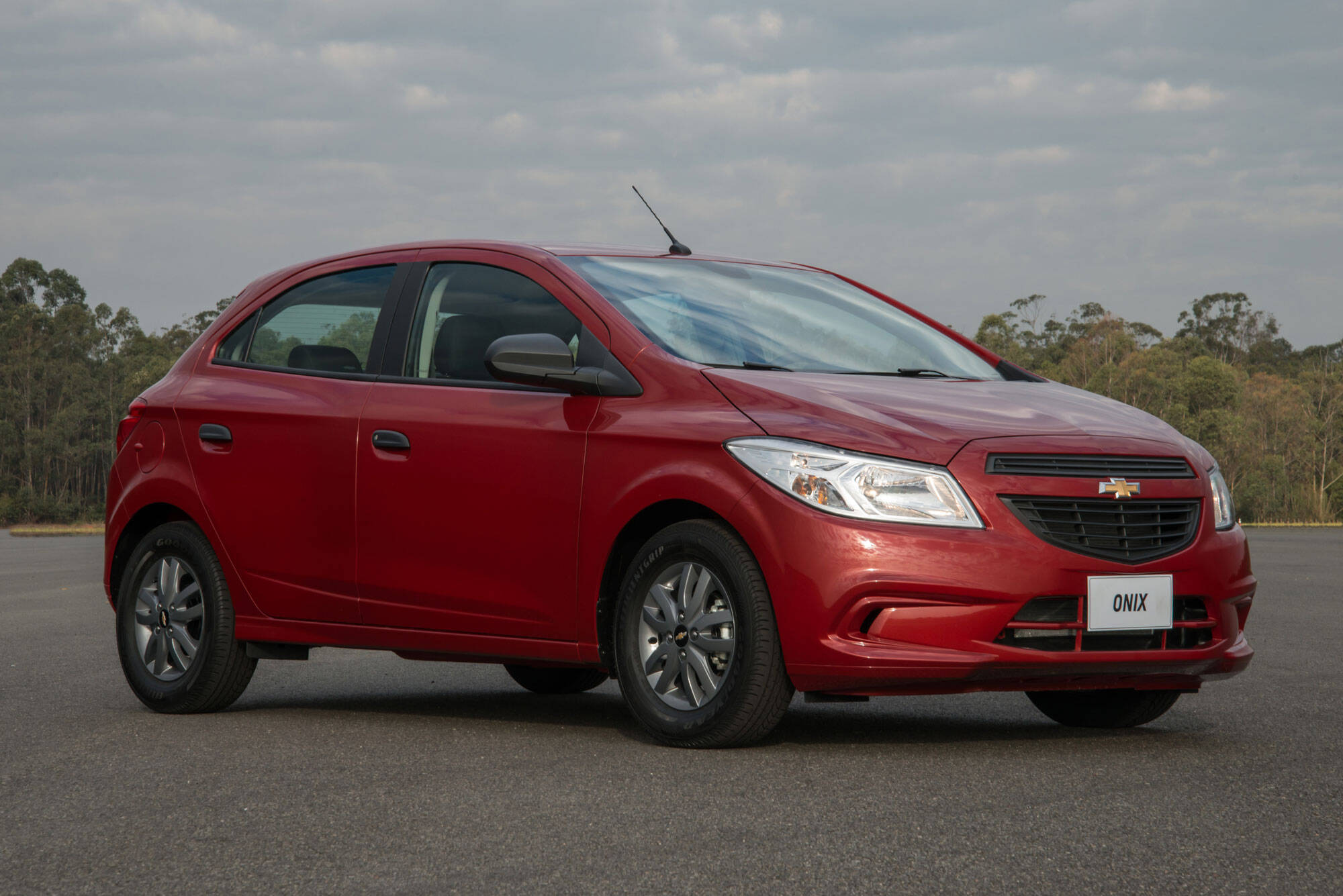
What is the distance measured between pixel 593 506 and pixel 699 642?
0.65m

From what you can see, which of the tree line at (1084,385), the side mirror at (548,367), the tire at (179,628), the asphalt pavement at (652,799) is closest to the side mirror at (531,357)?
the side mirror at (548,367)

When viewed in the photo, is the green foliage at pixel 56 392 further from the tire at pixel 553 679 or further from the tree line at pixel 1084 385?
the tire at pixel 553 679

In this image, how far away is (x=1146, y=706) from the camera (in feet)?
19.1

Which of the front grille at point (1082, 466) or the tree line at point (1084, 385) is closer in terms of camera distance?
the front grille at point (1082, 466)

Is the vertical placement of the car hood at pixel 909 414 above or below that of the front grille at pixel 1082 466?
above

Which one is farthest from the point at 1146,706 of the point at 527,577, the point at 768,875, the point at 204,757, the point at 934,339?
the point at 204,757

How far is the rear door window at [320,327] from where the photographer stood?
647cm

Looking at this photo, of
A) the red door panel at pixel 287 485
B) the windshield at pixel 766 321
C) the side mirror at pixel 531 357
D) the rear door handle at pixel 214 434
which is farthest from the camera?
the rear door handle at pixel 214 434

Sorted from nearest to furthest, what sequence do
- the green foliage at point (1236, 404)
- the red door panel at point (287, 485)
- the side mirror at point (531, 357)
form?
the side mirror at point (531, 357) → the red door panel at point (287, 485) → the green foliage at point (1236, 404)

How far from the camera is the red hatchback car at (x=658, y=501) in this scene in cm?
486

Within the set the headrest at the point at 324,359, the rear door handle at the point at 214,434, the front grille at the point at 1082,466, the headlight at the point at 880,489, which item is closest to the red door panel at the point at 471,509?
the headrest at the point at 324,359

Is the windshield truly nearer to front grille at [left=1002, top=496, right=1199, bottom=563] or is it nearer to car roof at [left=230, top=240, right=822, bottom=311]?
car roof at [left=230, top=240, right=822, bottom=311]

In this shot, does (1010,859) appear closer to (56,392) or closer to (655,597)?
(655,597)

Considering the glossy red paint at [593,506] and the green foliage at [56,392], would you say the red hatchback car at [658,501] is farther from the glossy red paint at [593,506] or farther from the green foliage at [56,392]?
the green foliage at [56,392]
